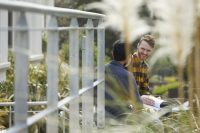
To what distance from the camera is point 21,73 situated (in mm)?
3148

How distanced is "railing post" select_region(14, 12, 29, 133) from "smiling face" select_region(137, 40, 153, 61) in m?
4.73

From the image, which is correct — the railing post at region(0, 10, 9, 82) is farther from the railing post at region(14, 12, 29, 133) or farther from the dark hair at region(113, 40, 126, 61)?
the railing post at region(14, 12, 29, 133)

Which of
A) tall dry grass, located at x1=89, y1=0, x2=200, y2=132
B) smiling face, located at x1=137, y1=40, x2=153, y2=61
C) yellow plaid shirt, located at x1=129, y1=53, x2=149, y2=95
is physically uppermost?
tall dry grass, located at x1=89, y1=0, x2=200, y2=132

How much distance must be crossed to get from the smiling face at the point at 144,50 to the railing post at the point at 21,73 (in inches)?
186

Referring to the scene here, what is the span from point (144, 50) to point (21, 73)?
4.82 metres

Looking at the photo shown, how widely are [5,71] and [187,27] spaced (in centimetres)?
803

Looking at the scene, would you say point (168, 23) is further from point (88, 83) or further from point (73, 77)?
point (88, 83)

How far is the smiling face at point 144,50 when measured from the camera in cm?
786

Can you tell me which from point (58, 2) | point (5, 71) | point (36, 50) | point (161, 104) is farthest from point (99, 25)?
point (58, 2)

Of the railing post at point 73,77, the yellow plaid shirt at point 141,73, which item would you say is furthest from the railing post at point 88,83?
the yellow plaid shirt at point 141,73

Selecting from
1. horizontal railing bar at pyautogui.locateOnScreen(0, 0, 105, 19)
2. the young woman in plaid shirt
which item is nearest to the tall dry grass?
horizontal railing bar at pyautogui.locateOnScreen(0, 0, 105, 19)

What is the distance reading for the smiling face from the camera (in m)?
7.86

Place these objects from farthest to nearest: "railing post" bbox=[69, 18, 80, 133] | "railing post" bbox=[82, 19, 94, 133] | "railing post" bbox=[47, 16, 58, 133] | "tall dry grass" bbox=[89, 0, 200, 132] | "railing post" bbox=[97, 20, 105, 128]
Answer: "railing post" bbox=[97, 20, 105, 128] → "railing post" bbox=[82, 19, 94, 133] → "railing post" bbox=[69, 18, 80, 133] → "railing post" bbox=[47, 16, 58, 133] → "tall dry grass" bbox=[89, 0, 200, 132]

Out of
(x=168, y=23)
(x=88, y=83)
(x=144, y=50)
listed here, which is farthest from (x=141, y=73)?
(x=168, y=23)
